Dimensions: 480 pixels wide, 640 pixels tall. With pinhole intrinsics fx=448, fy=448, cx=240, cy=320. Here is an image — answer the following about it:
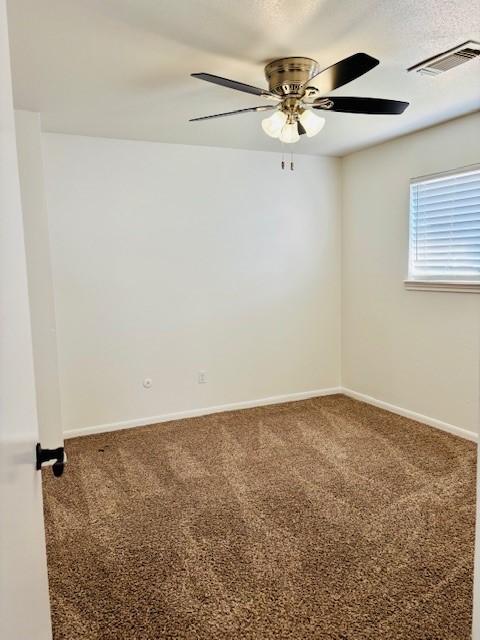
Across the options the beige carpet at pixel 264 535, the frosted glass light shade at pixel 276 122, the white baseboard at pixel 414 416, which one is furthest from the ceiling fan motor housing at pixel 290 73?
the white baseboard at pixel 414 416

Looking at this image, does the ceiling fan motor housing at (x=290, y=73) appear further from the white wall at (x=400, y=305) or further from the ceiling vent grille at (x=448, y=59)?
the white wall at (x=400, y=305)

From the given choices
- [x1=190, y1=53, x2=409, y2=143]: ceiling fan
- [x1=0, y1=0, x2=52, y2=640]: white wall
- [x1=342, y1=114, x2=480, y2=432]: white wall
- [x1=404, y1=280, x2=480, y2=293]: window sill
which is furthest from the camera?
[x1=342, y1=114, x2=480, y2=432]: white wall

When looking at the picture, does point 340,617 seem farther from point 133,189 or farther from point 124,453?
point 133,189

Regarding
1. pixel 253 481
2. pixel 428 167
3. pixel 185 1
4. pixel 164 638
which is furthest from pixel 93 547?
pixel 428 167

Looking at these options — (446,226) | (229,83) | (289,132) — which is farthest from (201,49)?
(446,226)

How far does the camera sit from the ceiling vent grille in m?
2.16

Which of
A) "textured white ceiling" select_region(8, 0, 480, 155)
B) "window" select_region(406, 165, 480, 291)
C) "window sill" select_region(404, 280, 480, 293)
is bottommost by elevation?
"window sill" select_region(404, 280, 480, 293)

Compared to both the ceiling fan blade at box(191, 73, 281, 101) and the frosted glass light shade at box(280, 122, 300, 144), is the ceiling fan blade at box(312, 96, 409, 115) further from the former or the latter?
the ceiling fan blade at box(191, 73, 281, 101)

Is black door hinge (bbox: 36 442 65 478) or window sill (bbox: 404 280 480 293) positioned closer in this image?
black door hinge (bbox: 36 442 65 478)

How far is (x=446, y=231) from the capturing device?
355cm

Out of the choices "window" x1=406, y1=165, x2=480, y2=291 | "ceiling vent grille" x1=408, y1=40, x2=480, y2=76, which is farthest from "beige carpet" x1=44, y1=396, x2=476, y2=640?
"ceiling vent grille" x1=408, y1=40, x2=480, y2=76

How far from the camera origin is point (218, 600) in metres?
1.86

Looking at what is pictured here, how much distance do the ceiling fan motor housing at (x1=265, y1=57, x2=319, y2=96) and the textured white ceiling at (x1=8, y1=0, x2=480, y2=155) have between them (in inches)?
2.4

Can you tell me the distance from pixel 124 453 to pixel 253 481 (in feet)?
3.56
